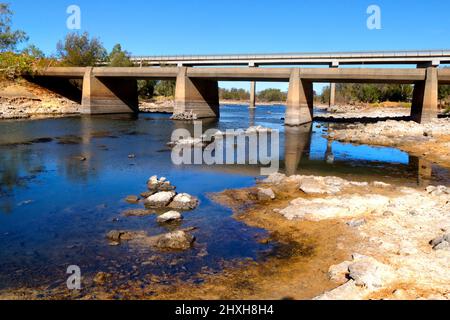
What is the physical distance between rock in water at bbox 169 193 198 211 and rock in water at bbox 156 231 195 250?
10.3ft

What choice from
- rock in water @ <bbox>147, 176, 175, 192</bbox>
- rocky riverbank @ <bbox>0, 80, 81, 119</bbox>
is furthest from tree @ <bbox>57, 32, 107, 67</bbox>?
rock in water @ <bbox>147, 176, 175, 192</bbox>

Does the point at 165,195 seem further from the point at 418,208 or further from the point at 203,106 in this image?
the point at 203,106

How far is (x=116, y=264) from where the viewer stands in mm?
9180

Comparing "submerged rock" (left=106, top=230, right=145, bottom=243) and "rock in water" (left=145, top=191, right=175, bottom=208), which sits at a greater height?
"rock in water" (left=145, top=191, right=175, bottom=208)

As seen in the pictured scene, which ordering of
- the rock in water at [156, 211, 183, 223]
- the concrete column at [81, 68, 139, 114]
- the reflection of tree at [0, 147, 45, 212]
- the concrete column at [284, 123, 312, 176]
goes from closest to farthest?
1. the rock in water at [156, 211, 183, 223]
2. the reflection of tree at [0, 147, 45, 212]
3. the concrete column at [284, 123, 312, 176]
4. the concrete column at [81, 68, 139, 114]

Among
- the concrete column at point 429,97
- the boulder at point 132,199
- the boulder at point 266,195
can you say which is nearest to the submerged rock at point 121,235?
the boulder at point 132,199

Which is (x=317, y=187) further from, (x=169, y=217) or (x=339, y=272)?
(x=339, y=272)

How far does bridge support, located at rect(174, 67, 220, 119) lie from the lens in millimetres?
55469

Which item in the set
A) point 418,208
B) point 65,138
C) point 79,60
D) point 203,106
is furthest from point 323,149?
point 79,60

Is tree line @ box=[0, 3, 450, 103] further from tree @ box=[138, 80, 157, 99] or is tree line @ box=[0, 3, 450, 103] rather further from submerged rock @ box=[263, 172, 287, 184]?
submerged rock @ box=[263, 172, 287, 184]

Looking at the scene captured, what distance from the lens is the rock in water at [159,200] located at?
45.5 feet

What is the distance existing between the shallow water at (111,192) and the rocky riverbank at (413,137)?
6.32 ft

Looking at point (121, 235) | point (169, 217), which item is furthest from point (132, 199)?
point (121, 235)
